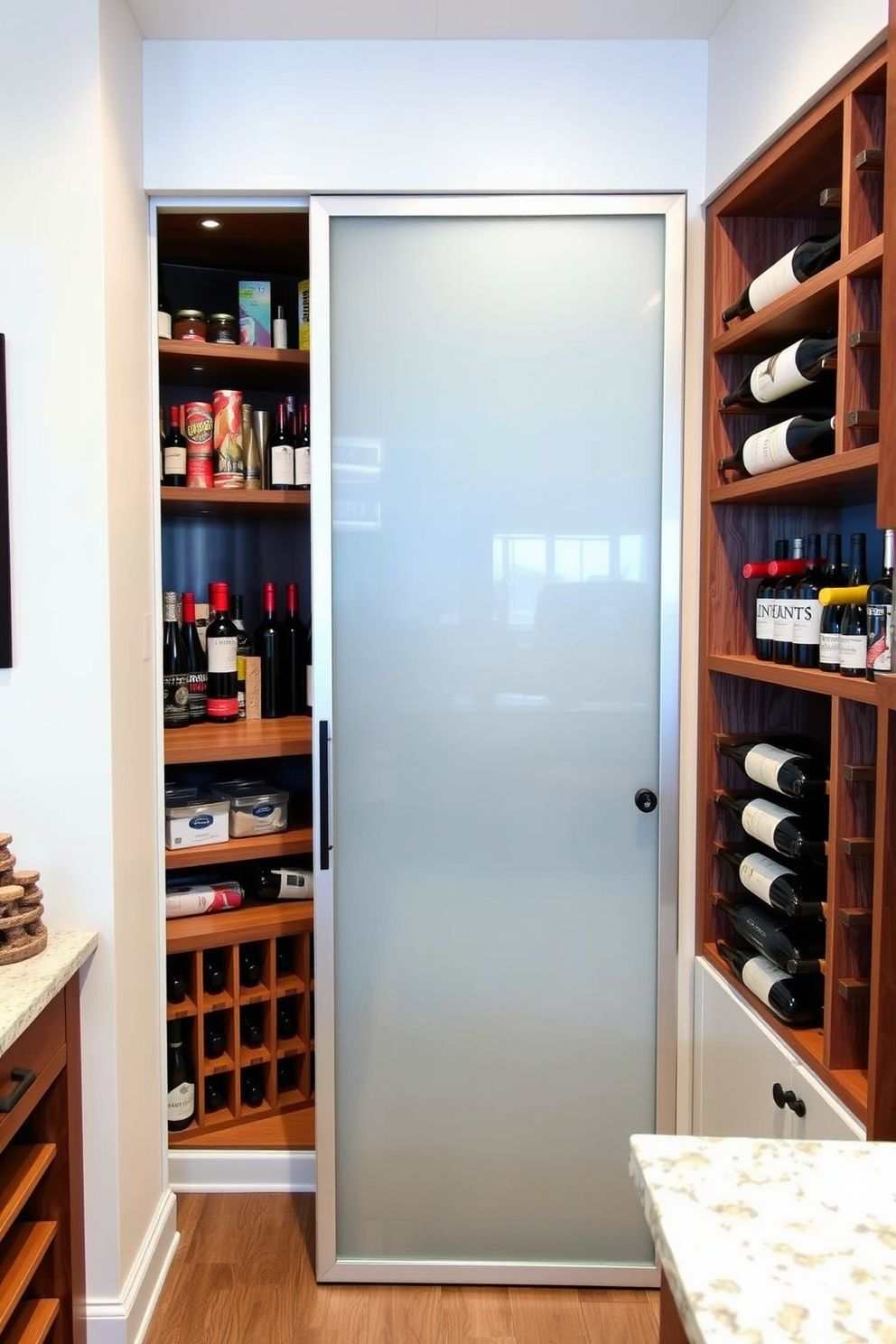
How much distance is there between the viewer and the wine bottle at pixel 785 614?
5.34 ft

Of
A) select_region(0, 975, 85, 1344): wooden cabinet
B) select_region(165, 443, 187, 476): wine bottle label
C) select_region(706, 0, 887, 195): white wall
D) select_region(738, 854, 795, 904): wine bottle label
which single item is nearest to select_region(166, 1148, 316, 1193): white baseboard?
select_region(0, 975, 85, 1344): wooden cabinet

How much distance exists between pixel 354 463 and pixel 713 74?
108 cm

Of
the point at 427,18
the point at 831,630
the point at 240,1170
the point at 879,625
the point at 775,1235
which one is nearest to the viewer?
the point at 775,1235

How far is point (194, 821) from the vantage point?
2.38 metres

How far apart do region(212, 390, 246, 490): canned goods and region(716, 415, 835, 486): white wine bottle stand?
4.25ft

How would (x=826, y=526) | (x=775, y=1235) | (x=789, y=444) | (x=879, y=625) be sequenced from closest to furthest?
1. (x=775, y=1235)
2. (x=879, y=625)
3. (x=789, y=444)
4. (x=826, y=526)

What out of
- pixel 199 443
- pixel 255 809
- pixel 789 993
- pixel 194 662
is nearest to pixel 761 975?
pixel 789 993

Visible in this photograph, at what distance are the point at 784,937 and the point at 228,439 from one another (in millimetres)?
1761

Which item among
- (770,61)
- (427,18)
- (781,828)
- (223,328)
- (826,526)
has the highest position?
(427,18)

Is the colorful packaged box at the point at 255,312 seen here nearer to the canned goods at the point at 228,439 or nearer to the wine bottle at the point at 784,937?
the canned goods at the point at 228,439

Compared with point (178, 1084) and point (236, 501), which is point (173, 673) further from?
point (178, 1084)

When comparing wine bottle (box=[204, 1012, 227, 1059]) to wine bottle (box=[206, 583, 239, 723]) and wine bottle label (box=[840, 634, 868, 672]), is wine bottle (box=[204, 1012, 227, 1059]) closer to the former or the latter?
wine bottle (box=[206, 583, 239, 723])

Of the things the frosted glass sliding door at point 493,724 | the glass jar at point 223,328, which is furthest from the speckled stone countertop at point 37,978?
the glass jar at point 223,328

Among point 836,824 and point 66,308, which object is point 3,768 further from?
point 836,824
